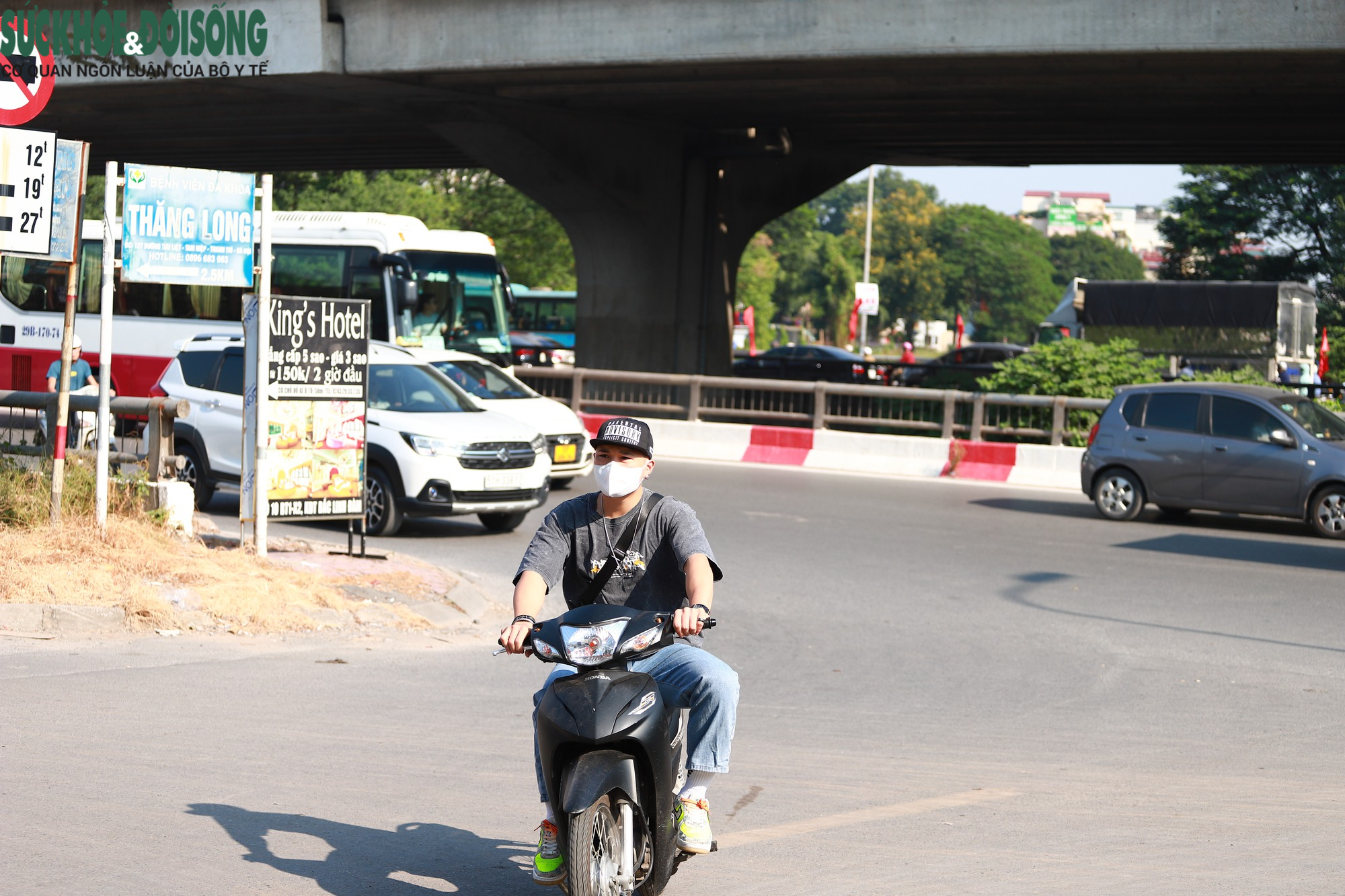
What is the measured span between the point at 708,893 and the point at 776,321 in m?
147

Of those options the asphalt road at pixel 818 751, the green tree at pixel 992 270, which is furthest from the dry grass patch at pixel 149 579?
the green tree at pixel 992 270

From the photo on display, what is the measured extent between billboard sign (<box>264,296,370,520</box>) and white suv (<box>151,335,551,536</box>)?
45.9 inches

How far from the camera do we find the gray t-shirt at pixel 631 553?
4.79 meters

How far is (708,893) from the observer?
4.86 metres

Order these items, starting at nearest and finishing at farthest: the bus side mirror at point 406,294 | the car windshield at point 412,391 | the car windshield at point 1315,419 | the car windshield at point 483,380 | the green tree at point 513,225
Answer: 1. the car windshield at point 412,391
2. the car windshield at point 1315,419
3. the car windshield at point 483,380
4. the bus side mirror at point 406,294
5. the green tree at point 513,225

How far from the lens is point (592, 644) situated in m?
4.34

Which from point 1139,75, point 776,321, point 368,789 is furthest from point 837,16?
point 776,321

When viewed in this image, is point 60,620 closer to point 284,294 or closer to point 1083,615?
point 1083,615

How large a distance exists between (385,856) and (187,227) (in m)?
6.79

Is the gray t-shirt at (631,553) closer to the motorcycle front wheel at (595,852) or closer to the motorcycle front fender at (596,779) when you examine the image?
the motorcycle front fender at (596,779)

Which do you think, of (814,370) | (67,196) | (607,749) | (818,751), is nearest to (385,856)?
(607,749)

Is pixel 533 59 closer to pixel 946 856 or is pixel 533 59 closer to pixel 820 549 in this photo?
pixel 820 549

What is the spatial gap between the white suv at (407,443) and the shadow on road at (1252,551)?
238 inches

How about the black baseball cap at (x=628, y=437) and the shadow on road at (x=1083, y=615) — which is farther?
the shadow on road at (x=1083, y=615)
